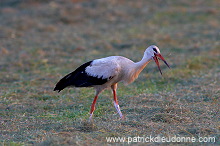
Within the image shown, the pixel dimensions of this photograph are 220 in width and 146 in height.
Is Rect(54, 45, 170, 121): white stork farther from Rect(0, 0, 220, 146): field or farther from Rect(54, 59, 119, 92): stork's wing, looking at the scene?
Rect(0, 0, 220, 146): field

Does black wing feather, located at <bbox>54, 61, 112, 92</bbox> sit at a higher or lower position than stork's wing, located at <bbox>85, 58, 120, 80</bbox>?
lower

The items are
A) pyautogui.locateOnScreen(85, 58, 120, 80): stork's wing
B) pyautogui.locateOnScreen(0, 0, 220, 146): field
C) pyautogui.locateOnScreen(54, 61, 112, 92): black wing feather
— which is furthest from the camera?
pyautogui.locateOnScreen(54, 61, 112, 92): black wing feather

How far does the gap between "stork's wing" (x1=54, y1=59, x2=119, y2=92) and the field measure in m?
0.56

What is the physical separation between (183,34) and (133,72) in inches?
329

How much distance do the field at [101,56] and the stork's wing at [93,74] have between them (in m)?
0.56

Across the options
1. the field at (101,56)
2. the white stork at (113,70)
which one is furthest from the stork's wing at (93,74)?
the field at (101,56)

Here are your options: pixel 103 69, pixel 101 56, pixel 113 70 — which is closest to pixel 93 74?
pixel 103 69

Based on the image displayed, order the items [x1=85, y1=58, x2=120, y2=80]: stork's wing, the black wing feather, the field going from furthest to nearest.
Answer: the black wing feather
[x1=85, y1=58, x2=120, y2=80]: stork's wing
the field

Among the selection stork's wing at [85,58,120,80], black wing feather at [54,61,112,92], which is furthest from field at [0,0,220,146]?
stork's wing at [85,58,120,80]

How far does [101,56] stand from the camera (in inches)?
484

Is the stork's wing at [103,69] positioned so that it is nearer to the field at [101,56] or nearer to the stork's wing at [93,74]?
the stork's wing at [93,74]

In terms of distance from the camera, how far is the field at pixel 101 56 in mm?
6184

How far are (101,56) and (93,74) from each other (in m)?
5.34

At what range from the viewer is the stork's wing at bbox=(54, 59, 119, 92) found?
22.4 ft
